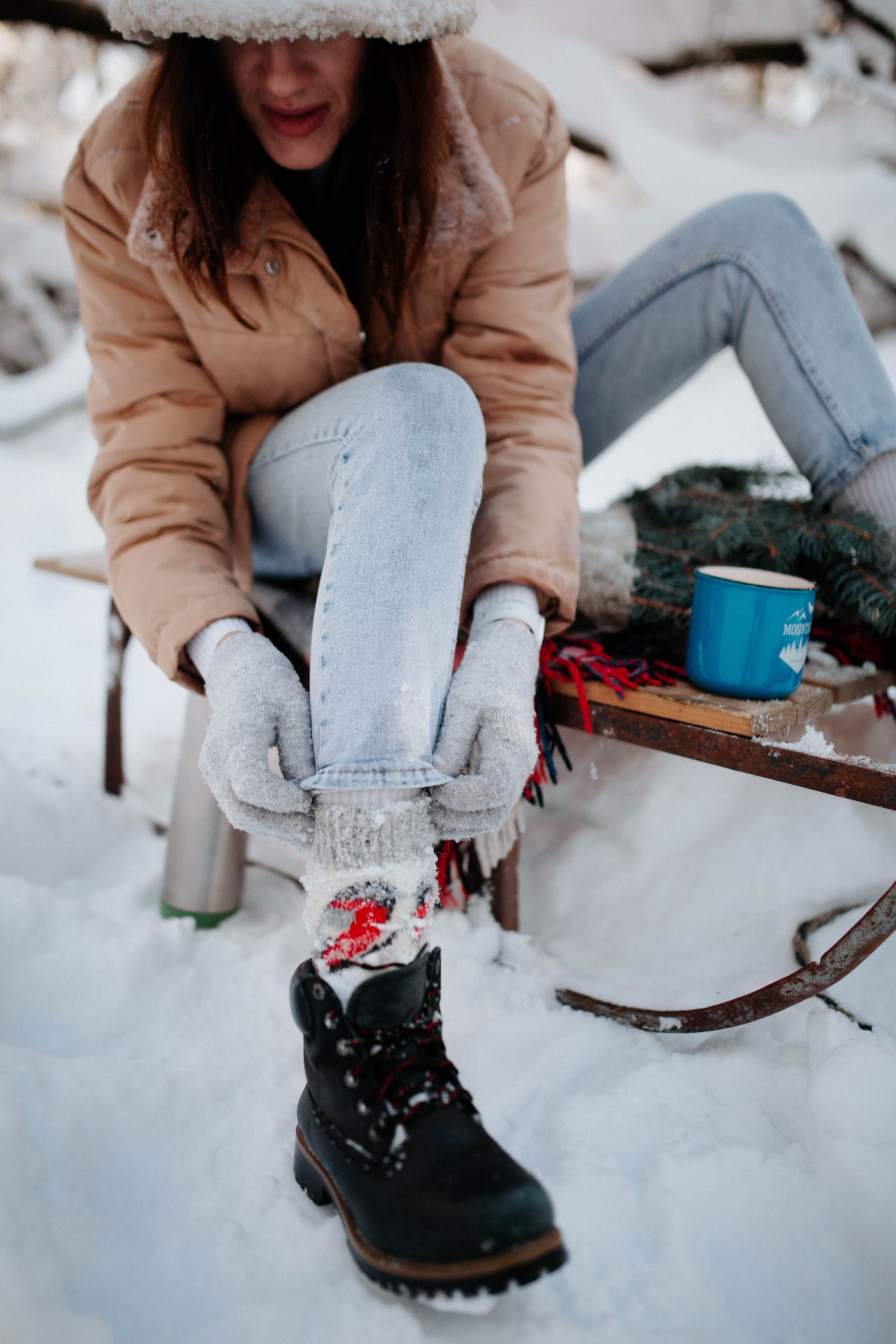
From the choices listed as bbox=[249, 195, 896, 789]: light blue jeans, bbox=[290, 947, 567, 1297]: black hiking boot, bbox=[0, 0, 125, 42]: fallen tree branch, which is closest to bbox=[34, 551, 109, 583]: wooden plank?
bbox=[249, 195, 896, 789]: light blue jeans

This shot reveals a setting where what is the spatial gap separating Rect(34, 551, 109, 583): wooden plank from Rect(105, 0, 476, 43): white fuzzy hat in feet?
2.69

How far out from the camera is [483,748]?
75cm

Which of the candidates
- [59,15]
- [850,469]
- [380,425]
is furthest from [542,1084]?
[59,15]

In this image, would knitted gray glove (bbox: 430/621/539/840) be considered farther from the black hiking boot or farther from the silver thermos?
the silver thermos

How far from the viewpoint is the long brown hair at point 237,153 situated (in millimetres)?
874

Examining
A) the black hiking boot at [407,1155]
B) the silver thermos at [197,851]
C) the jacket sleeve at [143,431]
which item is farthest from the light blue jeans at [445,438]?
the silver thermos at [197,851]

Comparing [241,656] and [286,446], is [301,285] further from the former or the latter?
[241,656]

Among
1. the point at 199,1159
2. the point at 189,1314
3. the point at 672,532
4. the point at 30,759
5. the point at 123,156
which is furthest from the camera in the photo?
the point at 30,759

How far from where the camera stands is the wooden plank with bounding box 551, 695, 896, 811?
0.81 meters

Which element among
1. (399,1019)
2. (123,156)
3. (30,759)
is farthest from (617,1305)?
(30,759)

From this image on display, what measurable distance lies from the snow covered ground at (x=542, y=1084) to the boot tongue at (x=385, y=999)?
201mm

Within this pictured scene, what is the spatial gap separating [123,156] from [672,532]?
2.92 ft

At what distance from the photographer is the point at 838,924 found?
0.98 meters

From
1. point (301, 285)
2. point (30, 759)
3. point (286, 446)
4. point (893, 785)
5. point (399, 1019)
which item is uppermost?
point (301, 285)
